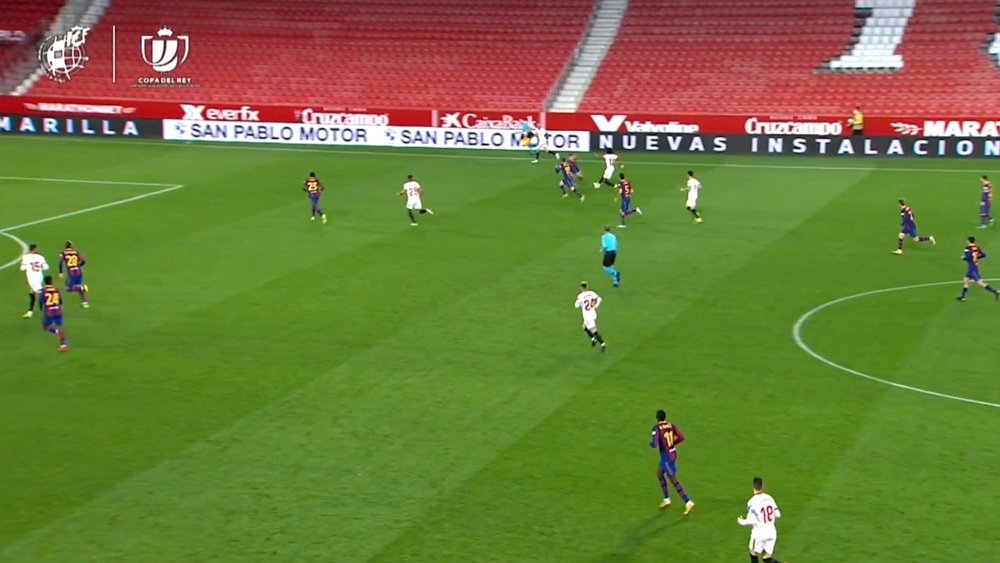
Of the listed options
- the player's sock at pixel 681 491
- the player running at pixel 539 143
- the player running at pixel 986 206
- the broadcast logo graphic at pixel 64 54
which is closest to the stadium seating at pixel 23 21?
the broadcast logo graphic at pixel 64 54

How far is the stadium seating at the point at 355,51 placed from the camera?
2665 inches

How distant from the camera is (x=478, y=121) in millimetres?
60781

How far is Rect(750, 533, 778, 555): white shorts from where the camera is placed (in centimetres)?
1712

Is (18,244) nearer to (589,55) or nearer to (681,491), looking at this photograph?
(681,491)

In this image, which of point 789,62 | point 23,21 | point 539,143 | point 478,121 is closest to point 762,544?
point 539,143

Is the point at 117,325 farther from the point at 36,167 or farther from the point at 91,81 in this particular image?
the point at 91,81

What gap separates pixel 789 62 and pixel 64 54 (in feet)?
133

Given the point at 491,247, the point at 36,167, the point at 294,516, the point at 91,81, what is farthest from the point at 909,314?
the point at 91,81

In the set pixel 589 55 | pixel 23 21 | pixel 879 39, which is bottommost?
pixel 589 55

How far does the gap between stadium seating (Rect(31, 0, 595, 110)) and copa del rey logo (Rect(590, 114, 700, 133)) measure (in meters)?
6.76

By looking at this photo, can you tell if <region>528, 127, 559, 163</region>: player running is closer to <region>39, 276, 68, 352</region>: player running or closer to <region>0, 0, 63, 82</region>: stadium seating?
<region>39, 276, 68, 352</region>: player running

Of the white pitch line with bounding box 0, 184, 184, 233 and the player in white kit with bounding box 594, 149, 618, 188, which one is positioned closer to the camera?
the white pitch line with bounding box 0, 184, 184, 233

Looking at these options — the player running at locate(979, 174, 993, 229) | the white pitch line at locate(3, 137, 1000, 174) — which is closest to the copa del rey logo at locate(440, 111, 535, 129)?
the white pitch line at locate(3, 137, 1000, 174)

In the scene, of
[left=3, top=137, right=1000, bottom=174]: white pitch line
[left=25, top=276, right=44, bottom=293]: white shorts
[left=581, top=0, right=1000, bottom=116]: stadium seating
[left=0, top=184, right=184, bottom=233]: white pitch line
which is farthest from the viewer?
[left=581, top=0, right=1000, bottom=116]: stadium seating
